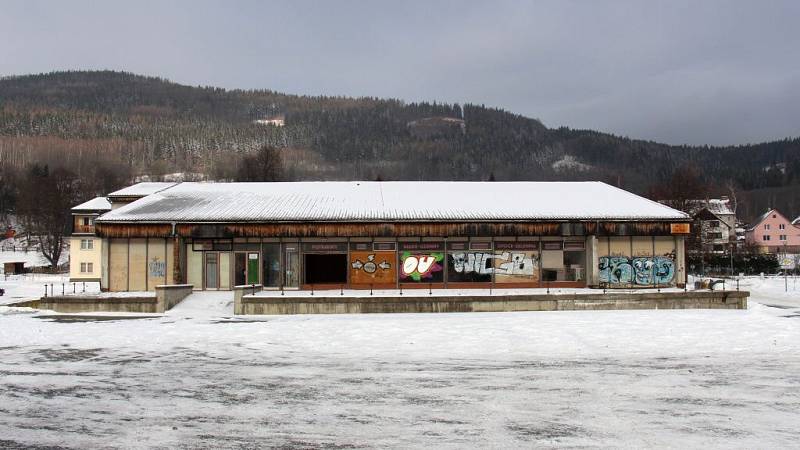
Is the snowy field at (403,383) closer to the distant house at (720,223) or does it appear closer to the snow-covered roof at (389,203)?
the snow-covered roof at (389,203)

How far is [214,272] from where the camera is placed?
1489 inches

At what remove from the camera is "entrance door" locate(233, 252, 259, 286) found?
37.6 m

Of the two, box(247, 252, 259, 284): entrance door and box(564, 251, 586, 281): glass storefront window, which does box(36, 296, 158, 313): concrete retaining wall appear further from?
box(564, 251, 586, 281): glass storefront window

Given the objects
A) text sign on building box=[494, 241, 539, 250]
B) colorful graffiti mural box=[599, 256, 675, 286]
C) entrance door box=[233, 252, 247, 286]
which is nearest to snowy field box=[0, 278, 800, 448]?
entrance door box=[233, 252, 247, 286]

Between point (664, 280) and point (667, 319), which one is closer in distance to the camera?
point (667, 319)

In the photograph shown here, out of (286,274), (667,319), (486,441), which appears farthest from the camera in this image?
(286,274)

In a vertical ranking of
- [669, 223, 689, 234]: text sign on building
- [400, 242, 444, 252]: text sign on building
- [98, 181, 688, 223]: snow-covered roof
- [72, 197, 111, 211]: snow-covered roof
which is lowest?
[400, 242, 444, 252]: text sign on building

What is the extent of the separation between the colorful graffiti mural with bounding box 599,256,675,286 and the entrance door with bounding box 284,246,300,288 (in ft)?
59.0

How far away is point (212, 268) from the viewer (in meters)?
37.8

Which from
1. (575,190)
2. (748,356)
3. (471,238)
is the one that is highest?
(575,190)

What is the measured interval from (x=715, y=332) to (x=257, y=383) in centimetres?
1702

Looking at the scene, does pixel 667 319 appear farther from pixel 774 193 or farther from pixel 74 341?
pixel 774 193

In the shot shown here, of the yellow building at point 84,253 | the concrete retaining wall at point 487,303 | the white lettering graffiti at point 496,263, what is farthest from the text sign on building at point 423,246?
the yellow building at point 84,253

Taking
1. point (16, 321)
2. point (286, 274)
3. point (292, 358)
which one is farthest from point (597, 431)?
point (286, 274)
